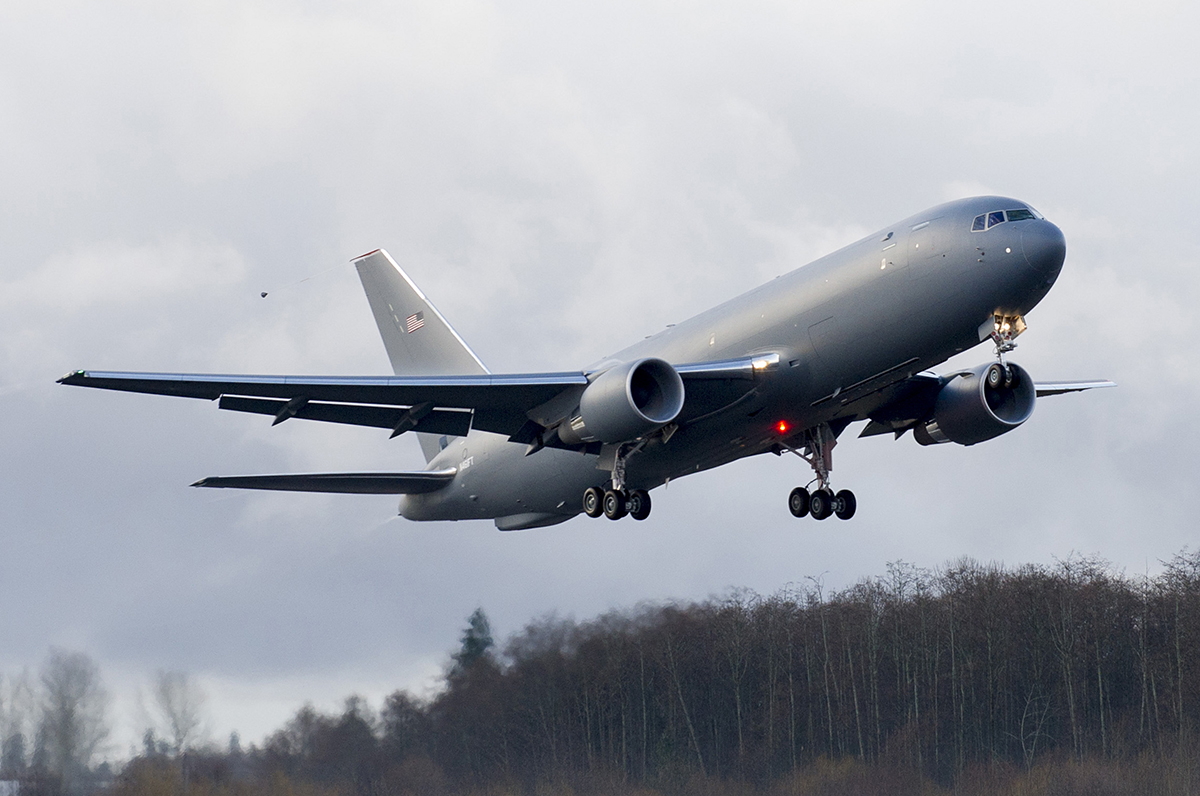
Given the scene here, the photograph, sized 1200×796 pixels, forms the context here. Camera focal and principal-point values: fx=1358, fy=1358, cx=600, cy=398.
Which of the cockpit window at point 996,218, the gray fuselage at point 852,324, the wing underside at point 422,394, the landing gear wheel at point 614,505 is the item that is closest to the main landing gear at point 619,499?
the landing gear wheel at point 614,505

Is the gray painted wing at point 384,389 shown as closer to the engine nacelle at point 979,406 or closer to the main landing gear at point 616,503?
the main landing gear at point 616,503

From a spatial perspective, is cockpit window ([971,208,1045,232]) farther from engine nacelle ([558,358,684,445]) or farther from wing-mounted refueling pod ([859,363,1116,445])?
engine nacelle ([558,358,684,445])

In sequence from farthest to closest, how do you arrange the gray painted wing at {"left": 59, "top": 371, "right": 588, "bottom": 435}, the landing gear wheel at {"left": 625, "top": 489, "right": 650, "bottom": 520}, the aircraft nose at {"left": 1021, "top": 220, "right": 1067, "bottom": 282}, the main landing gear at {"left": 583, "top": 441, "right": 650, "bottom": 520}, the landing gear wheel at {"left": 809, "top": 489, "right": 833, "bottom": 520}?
the landing gear wheel at {"left": 809, "top": 489, "right": 833, "bottom": 520} → the landing gear wheel at {"left": 625, "top": 489, "right": 650, "bottom": 520} → the main landing gear at {"left": 583, "top": 441, "right": 650, "bottom": 520} → the gray painted wing at {"left": 59, "top": 371, "right": 588, "bottom": 435} → the aircraft nose at {"left": 1021, "top": 220, "right": 1067, "bottom": 282}

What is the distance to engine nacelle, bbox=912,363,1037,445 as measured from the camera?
2941 centimetres

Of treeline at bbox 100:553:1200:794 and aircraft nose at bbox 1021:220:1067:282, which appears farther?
treeline at bbox 100:553:1200:794

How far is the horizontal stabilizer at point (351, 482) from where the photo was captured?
29.9 metres

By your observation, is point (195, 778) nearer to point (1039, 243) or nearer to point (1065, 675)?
point (1039, 243)

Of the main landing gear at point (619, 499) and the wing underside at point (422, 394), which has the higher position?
the wing underside at point (422, 394)

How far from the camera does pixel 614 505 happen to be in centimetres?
2892

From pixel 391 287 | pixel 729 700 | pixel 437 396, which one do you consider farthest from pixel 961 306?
pixel 729 700

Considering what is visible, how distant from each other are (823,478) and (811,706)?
17.2 m

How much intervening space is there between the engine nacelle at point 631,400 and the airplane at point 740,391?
0.12 ft

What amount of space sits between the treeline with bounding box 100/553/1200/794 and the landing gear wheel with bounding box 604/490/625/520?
9461 millimetres

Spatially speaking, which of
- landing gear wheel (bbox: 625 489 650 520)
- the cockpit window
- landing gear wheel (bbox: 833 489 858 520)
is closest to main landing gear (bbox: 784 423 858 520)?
landing gear wheel (bbox: 833 489 858 520)
